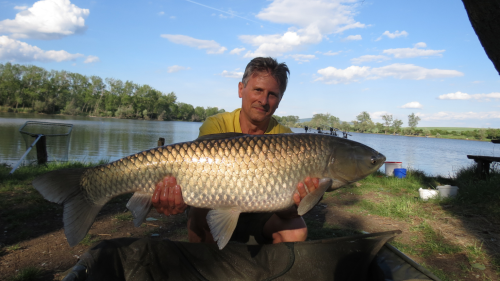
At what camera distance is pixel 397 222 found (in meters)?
3.37

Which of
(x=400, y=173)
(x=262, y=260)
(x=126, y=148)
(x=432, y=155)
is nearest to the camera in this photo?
(x=262, y=260)

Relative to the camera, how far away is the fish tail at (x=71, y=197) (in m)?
1.45

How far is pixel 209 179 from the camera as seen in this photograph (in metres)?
1.45

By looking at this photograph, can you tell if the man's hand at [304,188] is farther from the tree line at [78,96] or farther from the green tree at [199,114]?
the green tree at [199,114]

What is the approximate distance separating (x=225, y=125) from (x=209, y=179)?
89 centimetres

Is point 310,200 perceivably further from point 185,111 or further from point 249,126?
point 185,111

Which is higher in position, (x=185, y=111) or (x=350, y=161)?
(x=185, y=111)

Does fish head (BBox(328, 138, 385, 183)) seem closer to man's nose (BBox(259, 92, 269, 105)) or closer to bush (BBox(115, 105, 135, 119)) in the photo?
man's nose (BBox(259, 92, 269, 105))

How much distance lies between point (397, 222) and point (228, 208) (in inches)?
105

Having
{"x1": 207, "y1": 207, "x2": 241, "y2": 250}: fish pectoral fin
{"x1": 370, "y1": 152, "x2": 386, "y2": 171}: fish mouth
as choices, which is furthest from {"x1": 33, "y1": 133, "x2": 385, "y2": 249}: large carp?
{"x1": 370, "y1": 152, "x2": 386, "y2": 171}: fish mouth

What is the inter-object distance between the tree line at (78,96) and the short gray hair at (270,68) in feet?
158

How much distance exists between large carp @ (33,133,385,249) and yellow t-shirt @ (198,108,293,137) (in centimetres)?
67

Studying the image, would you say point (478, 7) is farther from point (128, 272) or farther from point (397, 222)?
point (128, 272)

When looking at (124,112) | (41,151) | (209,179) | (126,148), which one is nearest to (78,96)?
(124,112)
